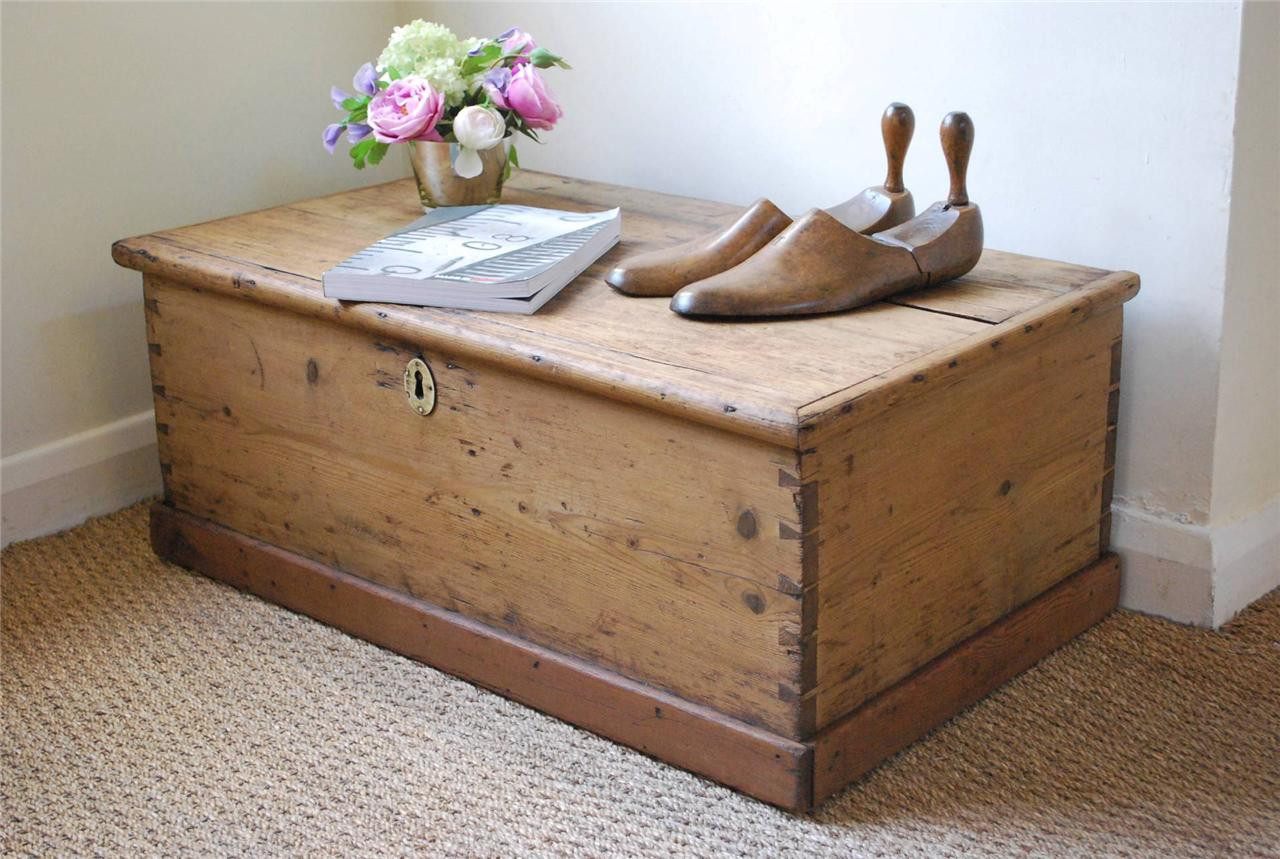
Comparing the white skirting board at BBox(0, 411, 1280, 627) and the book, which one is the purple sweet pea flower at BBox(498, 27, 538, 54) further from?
the white skirting board at BBox(0, 411, 1280, 627)

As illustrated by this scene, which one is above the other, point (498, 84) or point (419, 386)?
point (498, 84)

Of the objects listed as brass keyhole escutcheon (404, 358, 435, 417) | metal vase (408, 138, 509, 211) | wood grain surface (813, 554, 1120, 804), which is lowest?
wood grain surface (813, 554, 1120, 804)

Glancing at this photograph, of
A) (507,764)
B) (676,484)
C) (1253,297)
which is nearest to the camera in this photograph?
(676,484)

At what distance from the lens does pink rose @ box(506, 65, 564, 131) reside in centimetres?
166

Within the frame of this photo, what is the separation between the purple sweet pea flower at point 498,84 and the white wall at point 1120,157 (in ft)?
0.83

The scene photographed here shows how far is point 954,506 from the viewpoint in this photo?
1309 mm

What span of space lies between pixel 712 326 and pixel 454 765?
0.46 metres

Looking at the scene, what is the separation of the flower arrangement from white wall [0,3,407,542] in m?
0.33

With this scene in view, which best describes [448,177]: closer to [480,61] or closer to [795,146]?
[480,61]

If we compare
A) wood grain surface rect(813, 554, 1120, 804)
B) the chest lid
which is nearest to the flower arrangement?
the chest lid

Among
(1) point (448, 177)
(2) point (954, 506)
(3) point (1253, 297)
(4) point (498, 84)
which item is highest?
(4) point (498, 84)

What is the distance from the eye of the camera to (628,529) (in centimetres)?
127

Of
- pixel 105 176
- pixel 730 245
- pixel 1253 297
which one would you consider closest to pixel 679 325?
pixel 730 245

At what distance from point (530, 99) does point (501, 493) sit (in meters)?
0.52
